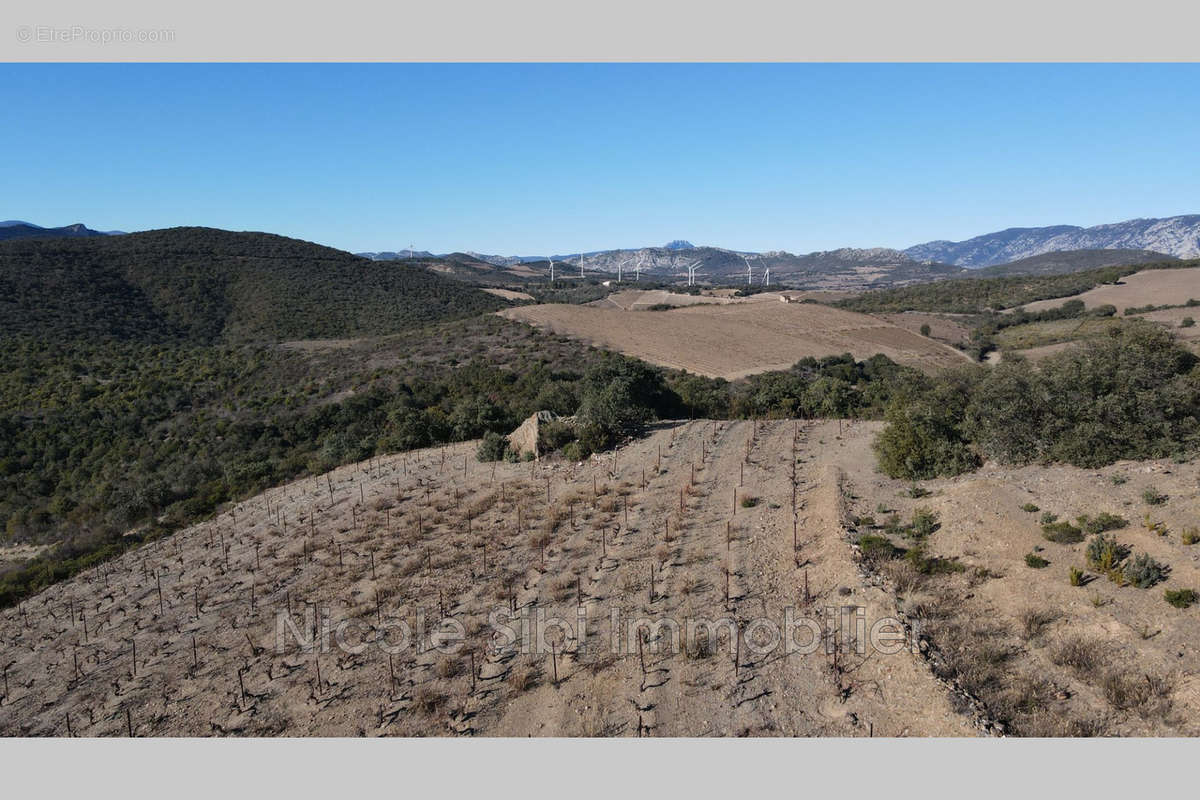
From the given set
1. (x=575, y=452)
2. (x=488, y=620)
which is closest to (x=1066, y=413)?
(x=575, y=452)

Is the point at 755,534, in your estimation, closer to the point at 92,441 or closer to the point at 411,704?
the point at 411,704

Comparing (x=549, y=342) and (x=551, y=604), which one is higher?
(x=549, y=342)

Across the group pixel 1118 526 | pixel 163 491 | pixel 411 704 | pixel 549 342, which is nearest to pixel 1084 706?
pixel 1118 526

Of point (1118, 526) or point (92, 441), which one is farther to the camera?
point (92, 441)

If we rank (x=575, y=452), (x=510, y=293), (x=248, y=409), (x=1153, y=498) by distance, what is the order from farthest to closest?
(x=510, y=293) < (x=248, y=409) < (x=575, y=452) < (x=1153, y=498)

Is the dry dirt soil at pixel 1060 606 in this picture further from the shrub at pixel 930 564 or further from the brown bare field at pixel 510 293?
the brown bare field at pixel 510 293

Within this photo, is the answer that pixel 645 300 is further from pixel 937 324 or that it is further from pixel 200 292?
pixel 200 292

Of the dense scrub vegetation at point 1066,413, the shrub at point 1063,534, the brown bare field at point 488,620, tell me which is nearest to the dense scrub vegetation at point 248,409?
the brown bare field at point 488,620
